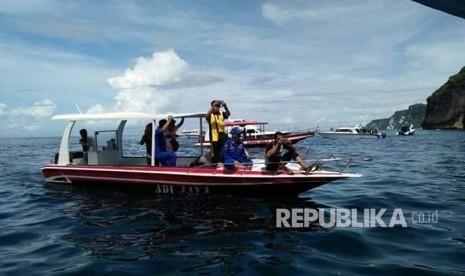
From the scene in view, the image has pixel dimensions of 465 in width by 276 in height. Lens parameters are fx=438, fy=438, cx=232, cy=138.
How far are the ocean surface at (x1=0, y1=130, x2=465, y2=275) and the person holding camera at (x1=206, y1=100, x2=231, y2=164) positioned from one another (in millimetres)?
1621

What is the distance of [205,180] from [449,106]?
131 m

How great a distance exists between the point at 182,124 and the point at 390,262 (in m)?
9.09

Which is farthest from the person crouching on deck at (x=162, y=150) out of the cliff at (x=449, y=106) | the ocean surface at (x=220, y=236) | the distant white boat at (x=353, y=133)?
the cliff at (x=449, y=106)

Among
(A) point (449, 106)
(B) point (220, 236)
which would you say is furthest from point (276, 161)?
(A) point (449, 106)

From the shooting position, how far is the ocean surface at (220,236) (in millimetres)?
7248

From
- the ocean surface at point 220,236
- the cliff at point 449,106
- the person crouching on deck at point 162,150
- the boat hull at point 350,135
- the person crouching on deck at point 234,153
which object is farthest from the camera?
the cliff at point 449,106

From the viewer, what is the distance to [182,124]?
1484cm

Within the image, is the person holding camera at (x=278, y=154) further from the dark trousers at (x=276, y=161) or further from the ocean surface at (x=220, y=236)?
the ocean surface at (x=220, y=236)

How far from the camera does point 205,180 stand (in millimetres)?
12711

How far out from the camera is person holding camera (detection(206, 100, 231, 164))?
13.0 m

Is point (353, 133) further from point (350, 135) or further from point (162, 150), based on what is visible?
point (162, 150)

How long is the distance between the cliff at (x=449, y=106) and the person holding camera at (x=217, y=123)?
12186 centimetres


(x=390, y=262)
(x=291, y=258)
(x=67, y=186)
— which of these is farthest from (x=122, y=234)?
(x=67, y=186)

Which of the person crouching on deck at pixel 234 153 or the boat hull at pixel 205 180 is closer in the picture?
the boat hull at pixel 205 180
